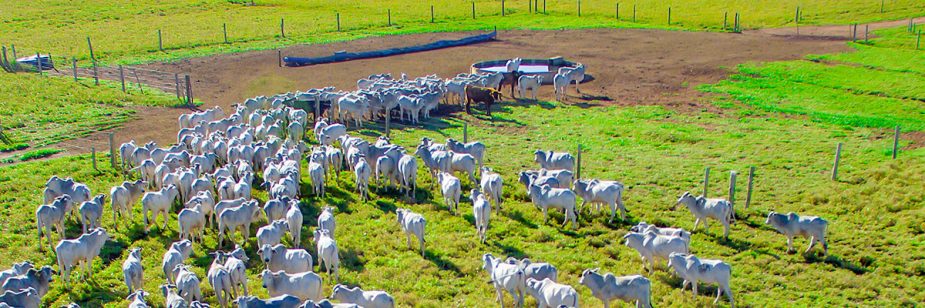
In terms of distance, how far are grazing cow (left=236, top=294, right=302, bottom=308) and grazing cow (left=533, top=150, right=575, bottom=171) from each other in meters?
12.8

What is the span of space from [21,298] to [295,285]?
5119 mm

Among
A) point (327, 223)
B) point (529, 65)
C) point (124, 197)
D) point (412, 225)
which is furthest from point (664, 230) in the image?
point (529, 65)

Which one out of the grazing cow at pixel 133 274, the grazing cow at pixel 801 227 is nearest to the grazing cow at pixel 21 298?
the grazing cow at pixel 133 274

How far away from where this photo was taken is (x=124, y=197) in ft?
74.5

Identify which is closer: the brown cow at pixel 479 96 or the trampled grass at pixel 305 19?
the brown cow at pixel 479 96

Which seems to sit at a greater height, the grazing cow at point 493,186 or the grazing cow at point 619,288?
the grazing cow at point 493,186

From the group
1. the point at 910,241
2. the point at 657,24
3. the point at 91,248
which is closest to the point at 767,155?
the point at 910,241

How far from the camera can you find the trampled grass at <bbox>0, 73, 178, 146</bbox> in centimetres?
3444

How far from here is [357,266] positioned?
65.9 feet

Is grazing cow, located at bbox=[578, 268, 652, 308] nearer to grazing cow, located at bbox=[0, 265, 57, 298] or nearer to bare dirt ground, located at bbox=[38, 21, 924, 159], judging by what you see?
grazing cow, located at bbox=[0, 265, 57, 298]

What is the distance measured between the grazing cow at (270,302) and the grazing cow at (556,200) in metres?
8.69

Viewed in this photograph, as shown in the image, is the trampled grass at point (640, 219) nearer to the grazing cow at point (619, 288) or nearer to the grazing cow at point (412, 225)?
the grazing cow at point (412, 225)

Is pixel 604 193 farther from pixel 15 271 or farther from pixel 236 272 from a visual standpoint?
pixel 15 271

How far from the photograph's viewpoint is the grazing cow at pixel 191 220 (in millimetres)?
20734
